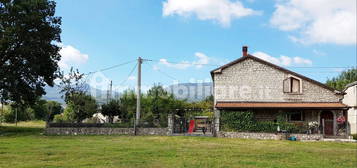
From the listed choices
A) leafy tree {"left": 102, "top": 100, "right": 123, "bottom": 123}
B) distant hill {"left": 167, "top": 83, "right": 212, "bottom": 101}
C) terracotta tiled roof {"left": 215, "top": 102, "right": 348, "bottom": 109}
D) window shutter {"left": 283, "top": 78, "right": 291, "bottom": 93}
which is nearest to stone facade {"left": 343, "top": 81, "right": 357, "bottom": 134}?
terracotta tiled roof {"left": 215, "top": 102, "right": 348, "bottom": 109}

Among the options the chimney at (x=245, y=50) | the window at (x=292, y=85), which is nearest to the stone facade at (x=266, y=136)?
the window at (x=292, y=85)

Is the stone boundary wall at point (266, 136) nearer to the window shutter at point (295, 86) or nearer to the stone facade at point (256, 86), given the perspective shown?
the stone facade at point (256, 86)

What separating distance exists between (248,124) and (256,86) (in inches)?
179

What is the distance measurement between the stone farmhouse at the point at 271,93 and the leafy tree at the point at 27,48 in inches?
587

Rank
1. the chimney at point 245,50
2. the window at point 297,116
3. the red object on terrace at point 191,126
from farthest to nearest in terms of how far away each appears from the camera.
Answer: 1. the chimney at point 245,50
2. the window at point 297,116
3. the red object on terrace at point 191,126

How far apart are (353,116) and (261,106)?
11793mm

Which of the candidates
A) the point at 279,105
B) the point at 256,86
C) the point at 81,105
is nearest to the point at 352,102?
the point at 279,105

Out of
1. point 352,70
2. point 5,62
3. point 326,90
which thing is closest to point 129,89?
point 5,62

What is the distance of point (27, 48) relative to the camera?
2386 centimetres

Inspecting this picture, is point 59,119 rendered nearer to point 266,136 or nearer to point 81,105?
point 81,105

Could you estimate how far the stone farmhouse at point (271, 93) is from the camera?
24047 millimetres

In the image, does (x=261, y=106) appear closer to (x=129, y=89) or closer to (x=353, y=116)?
(x=353, y=116)

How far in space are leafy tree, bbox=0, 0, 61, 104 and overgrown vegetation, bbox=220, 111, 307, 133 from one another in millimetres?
16119

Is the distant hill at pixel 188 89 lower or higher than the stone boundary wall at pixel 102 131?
higher
